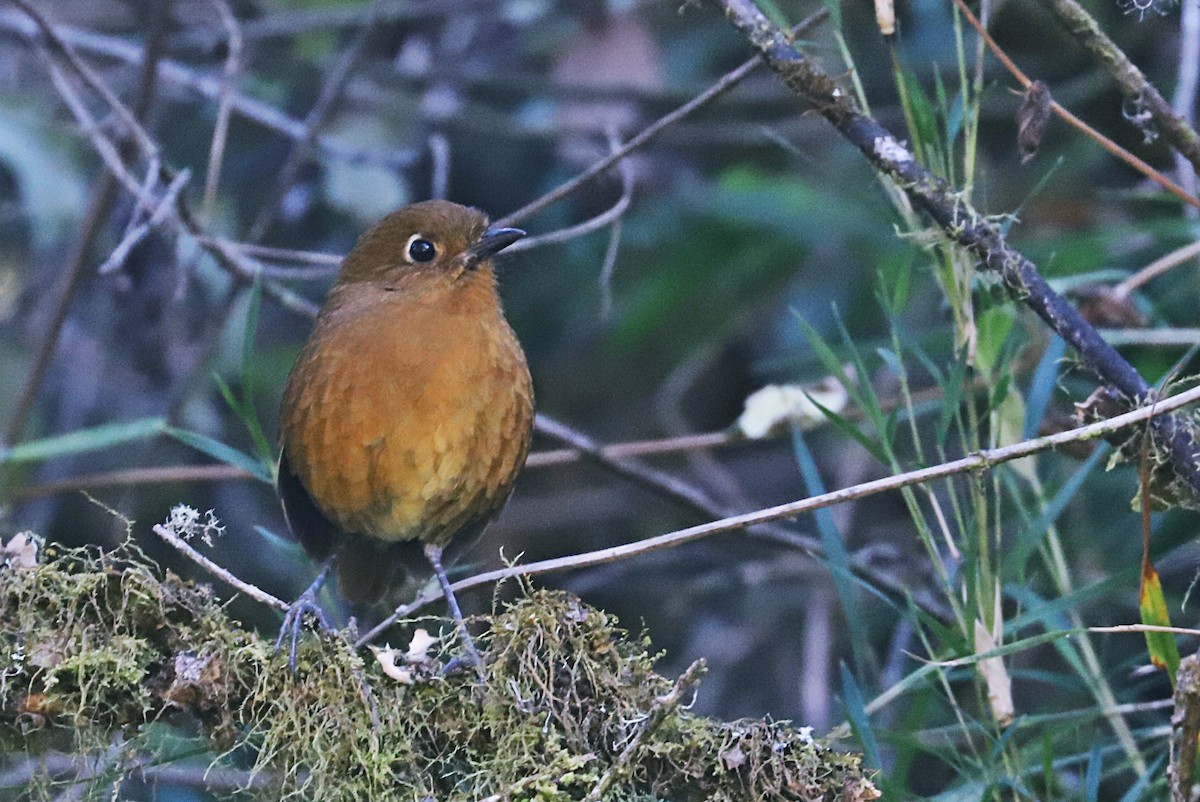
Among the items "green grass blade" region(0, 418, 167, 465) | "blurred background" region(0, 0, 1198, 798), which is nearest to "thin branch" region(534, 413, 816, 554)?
"blurred background" region(0, 0, 1198, 798)

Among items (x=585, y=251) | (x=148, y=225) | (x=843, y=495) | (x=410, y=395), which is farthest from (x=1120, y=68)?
(x=585, y=251)

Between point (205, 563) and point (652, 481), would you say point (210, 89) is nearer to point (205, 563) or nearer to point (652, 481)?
point (652, 481)

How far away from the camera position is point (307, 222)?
5.67 m

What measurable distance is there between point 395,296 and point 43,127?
7.85ft

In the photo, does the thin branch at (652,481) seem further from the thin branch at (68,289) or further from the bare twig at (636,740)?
the bare twig at (636,740)

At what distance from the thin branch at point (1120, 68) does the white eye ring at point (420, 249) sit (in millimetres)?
1656

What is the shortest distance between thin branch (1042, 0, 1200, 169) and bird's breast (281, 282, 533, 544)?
1.54 metres

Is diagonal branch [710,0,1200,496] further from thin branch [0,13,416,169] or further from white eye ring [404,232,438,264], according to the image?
thin branch [0,13,416,169]

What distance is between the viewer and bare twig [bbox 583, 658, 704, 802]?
2.13 meters

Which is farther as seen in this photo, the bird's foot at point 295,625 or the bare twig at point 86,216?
the bare twig at point 86,216

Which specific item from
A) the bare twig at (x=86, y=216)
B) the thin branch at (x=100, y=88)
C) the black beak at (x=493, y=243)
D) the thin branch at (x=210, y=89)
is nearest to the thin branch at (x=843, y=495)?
the black beak at (x=493, y=243)

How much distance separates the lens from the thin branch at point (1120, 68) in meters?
2.80

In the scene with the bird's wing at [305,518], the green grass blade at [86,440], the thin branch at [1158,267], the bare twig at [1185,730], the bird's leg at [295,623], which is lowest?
the bird's wing at [305,518]

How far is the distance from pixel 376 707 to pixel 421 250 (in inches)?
64.5
